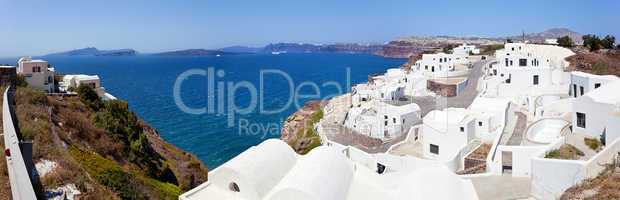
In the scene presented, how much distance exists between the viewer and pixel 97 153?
1998 centimetres

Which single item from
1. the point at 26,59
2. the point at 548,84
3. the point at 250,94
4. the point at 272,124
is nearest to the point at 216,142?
the point at 272,124

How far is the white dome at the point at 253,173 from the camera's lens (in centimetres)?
1188

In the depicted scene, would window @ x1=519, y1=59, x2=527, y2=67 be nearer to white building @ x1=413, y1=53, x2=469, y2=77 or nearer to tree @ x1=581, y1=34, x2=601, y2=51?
white building @ x1=413, y1=53, x2=469, y2=77

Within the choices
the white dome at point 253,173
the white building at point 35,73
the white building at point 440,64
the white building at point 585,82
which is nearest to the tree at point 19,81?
the white building at point 35,73

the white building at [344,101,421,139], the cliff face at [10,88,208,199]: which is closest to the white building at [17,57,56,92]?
the cliff face at [10,88,208,199]

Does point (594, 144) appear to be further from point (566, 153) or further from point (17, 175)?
point (17, 175)

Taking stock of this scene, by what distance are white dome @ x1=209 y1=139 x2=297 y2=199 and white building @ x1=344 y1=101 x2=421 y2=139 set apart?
14.7m

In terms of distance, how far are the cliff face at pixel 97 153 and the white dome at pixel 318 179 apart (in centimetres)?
572

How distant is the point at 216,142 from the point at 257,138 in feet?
12.9

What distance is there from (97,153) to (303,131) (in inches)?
802

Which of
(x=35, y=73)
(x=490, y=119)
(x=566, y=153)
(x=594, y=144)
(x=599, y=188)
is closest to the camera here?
(x=599, y=188)

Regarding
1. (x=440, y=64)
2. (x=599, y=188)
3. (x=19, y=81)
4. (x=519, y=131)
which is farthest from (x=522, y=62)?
(x=19, y=81)

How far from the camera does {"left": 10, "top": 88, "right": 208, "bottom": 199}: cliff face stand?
47.4 feet

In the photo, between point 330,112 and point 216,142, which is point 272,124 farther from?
point 330,112
